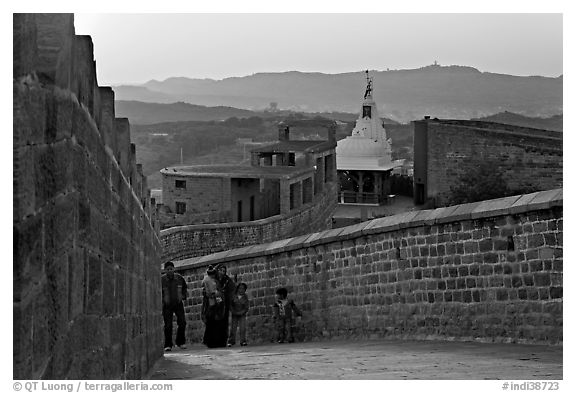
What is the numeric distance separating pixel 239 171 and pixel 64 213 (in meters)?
42.8

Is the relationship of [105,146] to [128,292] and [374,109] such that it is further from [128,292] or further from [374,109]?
[374,109]

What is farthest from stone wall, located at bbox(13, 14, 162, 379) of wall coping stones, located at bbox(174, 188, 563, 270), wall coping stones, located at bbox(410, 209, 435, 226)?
wall coping stones, located at bbox(410, 209, 435, 226)

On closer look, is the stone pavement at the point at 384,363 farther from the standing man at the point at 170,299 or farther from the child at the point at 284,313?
the child at the point at 284,313

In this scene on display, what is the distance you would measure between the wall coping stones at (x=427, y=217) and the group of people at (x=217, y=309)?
2.92 ft

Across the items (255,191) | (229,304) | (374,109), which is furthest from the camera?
(374,109)

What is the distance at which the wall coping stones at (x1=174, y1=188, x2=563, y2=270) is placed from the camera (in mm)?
10516

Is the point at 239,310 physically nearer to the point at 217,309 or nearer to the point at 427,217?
the point at 217,309

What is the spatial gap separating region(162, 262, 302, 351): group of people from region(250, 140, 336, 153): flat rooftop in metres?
38.8

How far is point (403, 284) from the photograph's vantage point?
41.8 ft

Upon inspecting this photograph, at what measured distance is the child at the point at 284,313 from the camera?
1496 centimetres

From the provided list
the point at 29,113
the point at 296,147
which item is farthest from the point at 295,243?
the point at 296,147

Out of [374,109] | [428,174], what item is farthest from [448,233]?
[374,109]

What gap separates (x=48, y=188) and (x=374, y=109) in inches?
2885

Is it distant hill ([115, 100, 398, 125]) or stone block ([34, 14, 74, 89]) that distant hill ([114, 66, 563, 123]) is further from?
stone block ([34, 14, 74, 89])
